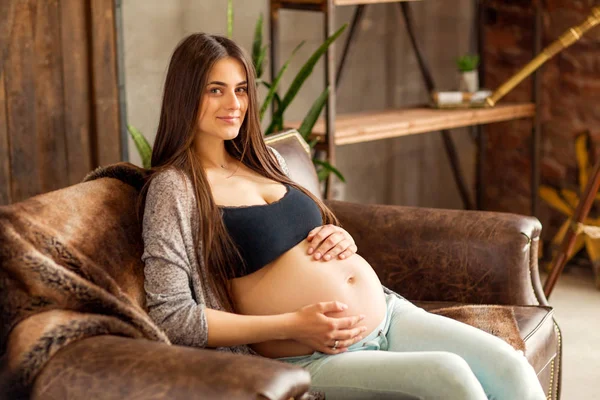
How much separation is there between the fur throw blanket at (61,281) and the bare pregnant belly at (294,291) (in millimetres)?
226

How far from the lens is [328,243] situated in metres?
1.92

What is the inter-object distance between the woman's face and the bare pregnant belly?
295 mm

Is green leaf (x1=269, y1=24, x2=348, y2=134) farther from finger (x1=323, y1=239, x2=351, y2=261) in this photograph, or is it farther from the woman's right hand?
the woman's right hand

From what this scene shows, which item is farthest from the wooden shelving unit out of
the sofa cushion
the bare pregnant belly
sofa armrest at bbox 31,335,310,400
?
sofa armrest at bbox 31,335,310,400

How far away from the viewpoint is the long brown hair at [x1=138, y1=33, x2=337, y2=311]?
A: 1.81 meters

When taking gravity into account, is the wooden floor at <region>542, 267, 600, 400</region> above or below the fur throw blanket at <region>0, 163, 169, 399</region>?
below

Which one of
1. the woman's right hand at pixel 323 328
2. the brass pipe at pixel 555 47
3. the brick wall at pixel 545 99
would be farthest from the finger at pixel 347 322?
the brick wall at pixel 545 99

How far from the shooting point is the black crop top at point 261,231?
184 cm

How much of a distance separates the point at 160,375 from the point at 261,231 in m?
0.51

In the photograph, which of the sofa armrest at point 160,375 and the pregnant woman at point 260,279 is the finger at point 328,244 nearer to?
the pregnant woman at point 260,279

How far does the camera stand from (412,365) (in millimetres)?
1679

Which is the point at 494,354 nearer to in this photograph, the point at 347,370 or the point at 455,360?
the point at 455,360

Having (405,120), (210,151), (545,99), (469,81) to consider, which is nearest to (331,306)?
(210,151)

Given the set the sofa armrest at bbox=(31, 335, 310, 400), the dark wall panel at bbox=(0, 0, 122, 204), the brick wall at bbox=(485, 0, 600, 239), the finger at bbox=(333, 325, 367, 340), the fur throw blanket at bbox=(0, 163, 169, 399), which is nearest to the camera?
the sofa armrest at bbox=(31, 335, 310, 400)
